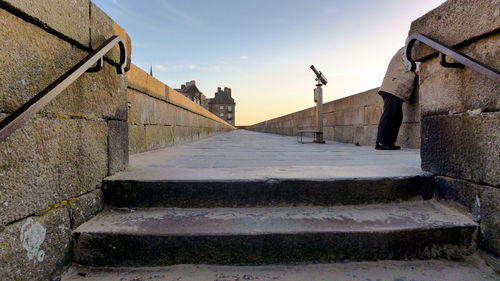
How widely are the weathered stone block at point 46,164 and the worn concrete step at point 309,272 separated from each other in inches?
19.0

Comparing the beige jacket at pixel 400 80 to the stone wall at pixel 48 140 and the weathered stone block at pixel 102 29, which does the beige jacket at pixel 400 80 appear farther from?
the stone wall at pixel 48 140

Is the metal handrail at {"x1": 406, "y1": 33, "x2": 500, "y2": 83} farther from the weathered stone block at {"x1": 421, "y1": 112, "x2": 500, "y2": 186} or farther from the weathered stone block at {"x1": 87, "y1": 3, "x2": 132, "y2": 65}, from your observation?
the weathered stone block at {"x1": 87, "y1": 3, "x2": 132, "y2": 65}

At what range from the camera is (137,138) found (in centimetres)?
376

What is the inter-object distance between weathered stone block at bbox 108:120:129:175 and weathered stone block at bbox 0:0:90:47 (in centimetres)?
67

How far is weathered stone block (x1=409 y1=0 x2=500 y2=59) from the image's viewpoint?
1473mm

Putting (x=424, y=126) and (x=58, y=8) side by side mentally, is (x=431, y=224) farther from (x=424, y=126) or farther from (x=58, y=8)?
(x=58, y=8)

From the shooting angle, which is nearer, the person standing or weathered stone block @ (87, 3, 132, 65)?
weathered stone block @ (87, 3, 132, 65)

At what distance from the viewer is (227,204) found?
1.81m

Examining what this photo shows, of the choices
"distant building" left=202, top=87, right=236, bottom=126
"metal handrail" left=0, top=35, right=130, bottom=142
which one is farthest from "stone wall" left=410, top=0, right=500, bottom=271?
"distant building" left=202, top=87, right=236, bottom=126

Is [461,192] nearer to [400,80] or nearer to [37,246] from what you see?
[37,246]

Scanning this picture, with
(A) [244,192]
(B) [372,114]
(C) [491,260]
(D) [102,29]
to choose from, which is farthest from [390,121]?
(D) [102,29]

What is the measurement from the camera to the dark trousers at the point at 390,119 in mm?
4477

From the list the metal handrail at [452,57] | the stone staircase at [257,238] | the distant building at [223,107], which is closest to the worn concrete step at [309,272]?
the stone staircase at [257,238]

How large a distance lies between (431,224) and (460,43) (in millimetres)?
1253
